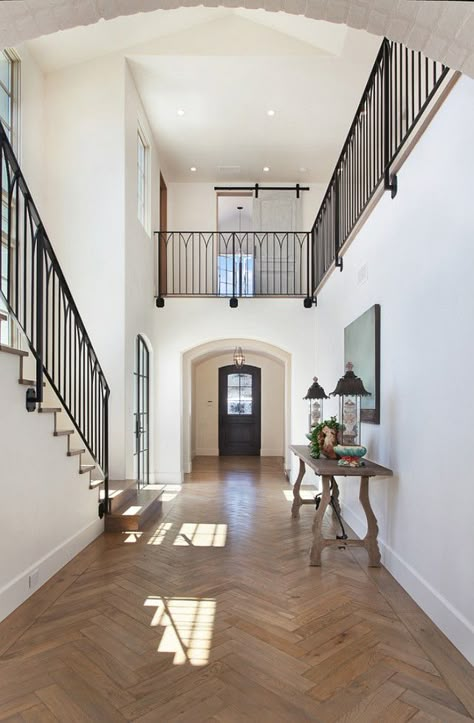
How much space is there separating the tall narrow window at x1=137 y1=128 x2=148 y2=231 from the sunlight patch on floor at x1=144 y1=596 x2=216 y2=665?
5.94 metres

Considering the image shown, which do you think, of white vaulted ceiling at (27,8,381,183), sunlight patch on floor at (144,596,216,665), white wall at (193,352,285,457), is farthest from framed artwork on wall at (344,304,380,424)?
white wall at (193,352,285,457)

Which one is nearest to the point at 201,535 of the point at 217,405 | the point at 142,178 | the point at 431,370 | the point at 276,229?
the point at 431,370

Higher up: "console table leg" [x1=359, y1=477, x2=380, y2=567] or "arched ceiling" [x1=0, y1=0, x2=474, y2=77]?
"arched ceiling" [x1=0, y1=0, x2=474, y2=77]

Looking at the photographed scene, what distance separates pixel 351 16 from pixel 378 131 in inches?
135

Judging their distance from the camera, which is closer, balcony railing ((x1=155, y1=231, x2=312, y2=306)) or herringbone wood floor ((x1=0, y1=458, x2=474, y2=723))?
herringbone wood floor ((x1=0, y1=458, x2=474, y2=723))

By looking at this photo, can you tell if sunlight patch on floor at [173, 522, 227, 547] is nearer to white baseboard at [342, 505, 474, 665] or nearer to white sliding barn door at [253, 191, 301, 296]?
white baseboard at [342, 505, 474, 665]

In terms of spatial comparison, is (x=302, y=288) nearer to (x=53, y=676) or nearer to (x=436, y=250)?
(x=436, y=250)

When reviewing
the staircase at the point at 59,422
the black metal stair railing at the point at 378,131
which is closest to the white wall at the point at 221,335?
the black metal stair railing at the point at 378,131

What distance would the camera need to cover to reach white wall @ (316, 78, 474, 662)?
2746 mm

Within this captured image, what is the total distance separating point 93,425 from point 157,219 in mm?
4956

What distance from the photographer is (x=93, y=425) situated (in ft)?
18.1

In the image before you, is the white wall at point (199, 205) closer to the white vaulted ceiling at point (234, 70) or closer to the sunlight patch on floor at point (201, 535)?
the white vaulted ceiling at point (234, 70)

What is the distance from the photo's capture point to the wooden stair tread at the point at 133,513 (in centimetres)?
528

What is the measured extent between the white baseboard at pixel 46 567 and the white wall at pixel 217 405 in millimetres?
8570
